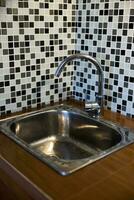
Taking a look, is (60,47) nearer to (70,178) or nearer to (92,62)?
(92,62)

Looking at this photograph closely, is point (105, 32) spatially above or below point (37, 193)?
above

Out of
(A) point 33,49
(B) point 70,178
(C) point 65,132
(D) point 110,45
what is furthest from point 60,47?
(B) point 70,178

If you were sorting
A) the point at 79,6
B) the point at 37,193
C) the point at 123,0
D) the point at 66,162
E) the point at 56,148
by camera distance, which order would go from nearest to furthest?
the point at 37,193 → the point at 66,162 → the point at 123,0 → the point at 56,148 → the point at 79,6

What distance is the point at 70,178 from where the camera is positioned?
2.62 ft

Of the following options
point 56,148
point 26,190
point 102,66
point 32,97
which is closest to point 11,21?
point 32,97

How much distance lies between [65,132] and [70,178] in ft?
1.89

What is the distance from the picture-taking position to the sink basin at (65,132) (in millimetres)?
1177

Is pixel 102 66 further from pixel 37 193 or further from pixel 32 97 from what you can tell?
pixel 37 193

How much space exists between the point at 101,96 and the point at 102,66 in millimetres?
172

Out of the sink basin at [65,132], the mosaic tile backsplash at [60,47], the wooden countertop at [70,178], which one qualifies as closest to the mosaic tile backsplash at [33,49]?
the mosaic tile backsplash at [60,47]

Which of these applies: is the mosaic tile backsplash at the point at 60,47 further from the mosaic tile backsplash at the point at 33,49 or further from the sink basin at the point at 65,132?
the sink basin at the point at 65,132

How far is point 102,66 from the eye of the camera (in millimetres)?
1343

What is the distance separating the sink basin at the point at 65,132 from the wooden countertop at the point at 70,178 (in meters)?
0.16

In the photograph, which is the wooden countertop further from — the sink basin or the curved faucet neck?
the curved faucet neck
